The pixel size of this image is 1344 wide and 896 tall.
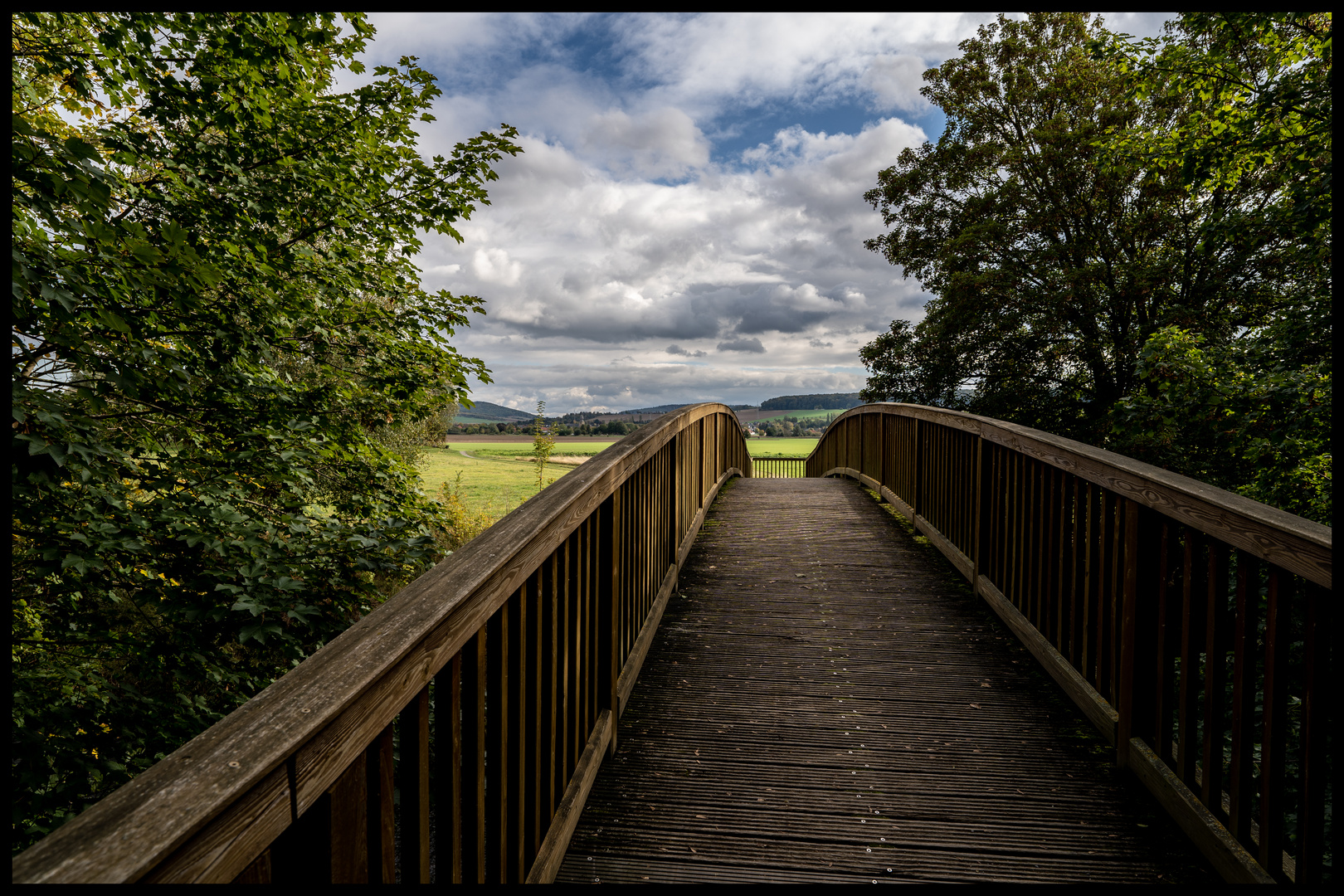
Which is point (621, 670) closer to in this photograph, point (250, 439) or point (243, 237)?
point (250, 439)

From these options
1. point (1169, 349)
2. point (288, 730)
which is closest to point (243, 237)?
point (288, 730)

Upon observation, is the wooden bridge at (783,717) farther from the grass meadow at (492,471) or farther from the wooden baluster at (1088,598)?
the grass meadow at (492,471)

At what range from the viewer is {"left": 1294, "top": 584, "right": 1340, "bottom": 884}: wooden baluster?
155 centimetres

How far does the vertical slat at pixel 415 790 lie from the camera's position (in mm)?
1148

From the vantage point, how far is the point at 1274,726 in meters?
1.74

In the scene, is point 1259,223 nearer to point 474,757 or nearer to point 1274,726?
point 1274,726

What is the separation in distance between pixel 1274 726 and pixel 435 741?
7.36ft

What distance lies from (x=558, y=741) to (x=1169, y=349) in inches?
330

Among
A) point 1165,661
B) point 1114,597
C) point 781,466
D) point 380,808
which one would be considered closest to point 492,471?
point 781,466

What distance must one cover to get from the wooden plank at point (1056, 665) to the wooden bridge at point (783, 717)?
2 centimetres

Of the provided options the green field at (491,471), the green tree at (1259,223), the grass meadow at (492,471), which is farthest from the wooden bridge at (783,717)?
the green field at (491,471)

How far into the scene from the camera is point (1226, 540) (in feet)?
6.21

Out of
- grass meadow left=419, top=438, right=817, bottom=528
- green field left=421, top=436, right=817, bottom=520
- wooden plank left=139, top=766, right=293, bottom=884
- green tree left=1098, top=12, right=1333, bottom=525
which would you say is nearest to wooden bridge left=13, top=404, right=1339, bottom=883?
wooden plank left=139, top=766, right=293, bottom=884

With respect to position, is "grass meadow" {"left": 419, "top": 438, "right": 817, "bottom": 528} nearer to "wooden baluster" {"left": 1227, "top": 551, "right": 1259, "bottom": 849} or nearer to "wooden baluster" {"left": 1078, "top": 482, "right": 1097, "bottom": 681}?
"wooden baluster" {"left": 1078, "top": 482, "right": 1097, "bottom": 681}
